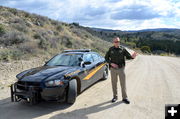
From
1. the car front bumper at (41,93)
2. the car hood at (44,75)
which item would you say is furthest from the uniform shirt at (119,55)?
the car front bumper at (41,93)

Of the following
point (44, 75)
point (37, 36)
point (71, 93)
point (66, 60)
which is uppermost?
point (37, 36)

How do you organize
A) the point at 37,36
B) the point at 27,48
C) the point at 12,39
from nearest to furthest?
the point at 27,48, the point at 12,39, the point at 37,36

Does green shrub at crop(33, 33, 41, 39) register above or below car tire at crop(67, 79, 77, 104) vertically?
above

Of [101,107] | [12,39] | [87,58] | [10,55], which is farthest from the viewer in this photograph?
[12,39]

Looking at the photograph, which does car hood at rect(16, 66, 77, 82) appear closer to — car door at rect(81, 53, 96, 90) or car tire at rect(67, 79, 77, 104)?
car tire at rect(67, 79, 77, 104)

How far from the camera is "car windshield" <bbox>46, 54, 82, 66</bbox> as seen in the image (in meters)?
6.07

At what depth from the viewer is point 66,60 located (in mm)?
6273

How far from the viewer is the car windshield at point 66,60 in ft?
19.9

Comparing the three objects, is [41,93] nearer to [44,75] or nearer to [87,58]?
[44,75]

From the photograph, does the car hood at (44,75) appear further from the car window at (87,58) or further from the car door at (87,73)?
the car window at (87,58)

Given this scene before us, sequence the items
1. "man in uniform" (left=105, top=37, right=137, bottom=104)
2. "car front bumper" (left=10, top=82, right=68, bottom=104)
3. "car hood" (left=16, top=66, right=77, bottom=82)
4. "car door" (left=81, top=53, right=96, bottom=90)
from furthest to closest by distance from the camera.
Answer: "car door" (left=81, top=53, right=96, bottom=90)
"man in uniform" (left=105, top=37, right=137, bottom=104)
"car hood" (left=16, top=66, right=77, bottom=82)
"car front bumper" (left=10, top=82, right=68, bottom=104)

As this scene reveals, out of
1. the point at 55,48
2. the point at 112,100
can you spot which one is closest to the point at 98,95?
the point at 112,100

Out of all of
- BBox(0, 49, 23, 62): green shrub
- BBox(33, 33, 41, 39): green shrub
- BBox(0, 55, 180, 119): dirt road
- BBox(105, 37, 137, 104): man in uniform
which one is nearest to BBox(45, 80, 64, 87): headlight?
BBox(0, 55, 180, 119): dirt road

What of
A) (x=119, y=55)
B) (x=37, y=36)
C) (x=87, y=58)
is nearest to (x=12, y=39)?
(x=37, y=36)
